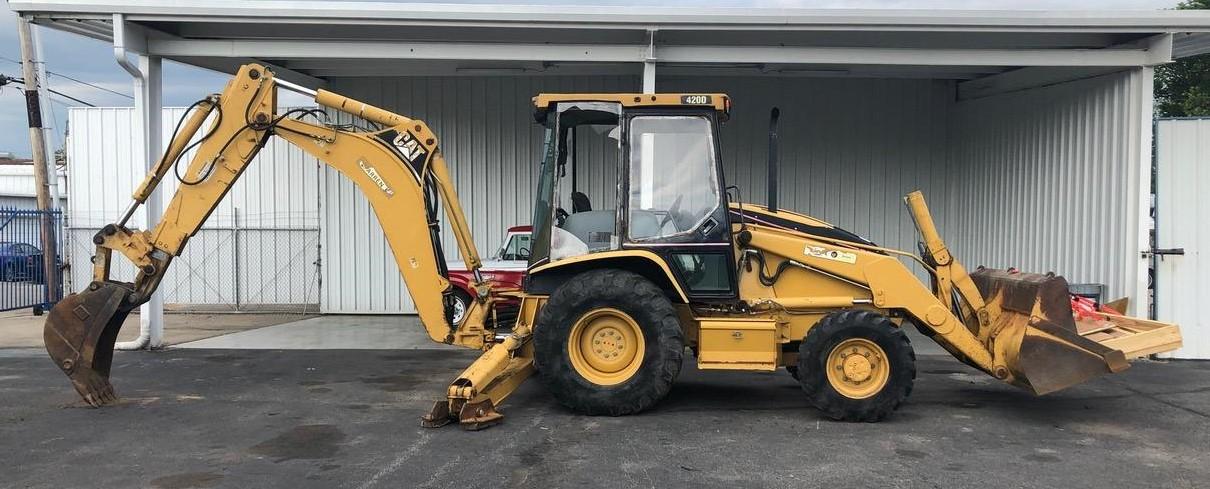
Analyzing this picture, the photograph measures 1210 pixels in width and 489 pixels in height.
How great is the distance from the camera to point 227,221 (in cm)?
1620

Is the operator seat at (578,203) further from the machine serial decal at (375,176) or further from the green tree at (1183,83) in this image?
the green tree at (1183,83)

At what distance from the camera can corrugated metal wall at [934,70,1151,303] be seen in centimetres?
Result: 983

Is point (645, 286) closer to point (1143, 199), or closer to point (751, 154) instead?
point (1143, 199)

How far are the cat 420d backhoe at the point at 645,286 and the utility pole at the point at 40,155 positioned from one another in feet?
32.2

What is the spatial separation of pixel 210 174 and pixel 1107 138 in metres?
10.2

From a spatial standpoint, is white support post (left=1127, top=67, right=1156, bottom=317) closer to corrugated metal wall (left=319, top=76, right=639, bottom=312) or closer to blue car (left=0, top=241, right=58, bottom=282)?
corrugated metal wall (left=319, top=76, right=639, bottom=312)

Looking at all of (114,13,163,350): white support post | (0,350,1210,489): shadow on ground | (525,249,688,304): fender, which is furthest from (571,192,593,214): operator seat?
(114,13,163,350): white support post

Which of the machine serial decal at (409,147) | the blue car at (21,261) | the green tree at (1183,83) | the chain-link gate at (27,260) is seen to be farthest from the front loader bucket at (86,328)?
the green tree at (1183,83)

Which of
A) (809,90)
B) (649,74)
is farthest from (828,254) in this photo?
(809,90)

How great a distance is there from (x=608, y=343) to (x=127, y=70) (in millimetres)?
7366

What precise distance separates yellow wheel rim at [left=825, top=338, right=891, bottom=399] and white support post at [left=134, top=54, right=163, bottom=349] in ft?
27.4

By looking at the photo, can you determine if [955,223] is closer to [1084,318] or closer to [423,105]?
[1084,318]

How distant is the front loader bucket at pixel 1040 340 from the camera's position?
20.7ft

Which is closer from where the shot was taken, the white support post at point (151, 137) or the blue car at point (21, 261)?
the white support post at point (151, 137)
